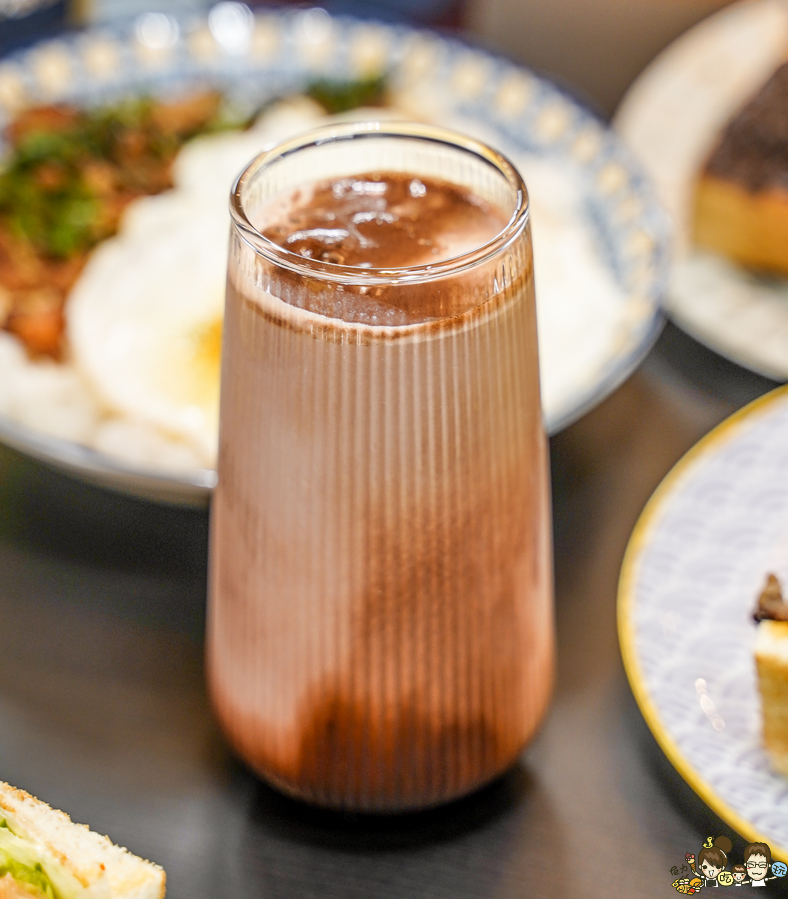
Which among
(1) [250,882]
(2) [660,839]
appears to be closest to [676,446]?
(2) [660,839]

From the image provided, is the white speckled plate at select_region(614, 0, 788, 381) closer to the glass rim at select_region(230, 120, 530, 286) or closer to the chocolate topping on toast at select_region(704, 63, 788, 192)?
the chocolate topping on toast at select_region(704, 63, 788, 192)

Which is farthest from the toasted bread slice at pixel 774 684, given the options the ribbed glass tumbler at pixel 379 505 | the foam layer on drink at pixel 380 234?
the foam layer on drink at pixel 380 234

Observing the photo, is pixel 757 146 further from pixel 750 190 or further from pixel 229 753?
pixel 229 753

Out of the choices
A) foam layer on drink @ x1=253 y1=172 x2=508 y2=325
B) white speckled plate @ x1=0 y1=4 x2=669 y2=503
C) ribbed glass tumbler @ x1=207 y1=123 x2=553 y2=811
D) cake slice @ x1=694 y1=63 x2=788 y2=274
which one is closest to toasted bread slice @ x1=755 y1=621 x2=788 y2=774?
ribbed glass tumbler @ x1=207 y1=123 x2=553 y2=811

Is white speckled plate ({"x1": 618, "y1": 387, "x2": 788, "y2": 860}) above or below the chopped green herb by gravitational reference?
below

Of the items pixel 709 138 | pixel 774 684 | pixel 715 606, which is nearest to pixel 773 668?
pixel 774 684

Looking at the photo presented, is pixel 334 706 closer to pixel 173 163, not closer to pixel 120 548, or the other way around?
pixel 120 548
